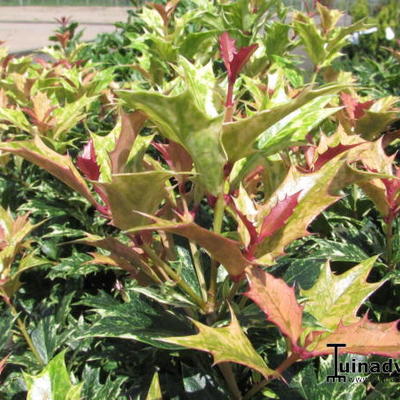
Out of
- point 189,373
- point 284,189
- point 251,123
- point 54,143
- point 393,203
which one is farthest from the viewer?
point 54,143

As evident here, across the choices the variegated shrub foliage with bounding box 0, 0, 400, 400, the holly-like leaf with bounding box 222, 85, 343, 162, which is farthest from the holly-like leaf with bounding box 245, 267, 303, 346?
the holly-like leaf with bounding box 222, 85, 343, 162

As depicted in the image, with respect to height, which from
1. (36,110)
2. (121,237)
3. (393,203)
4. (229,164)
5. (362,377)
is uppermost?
(36,110)

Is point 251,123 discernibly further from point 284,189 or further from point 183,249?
point 183,249

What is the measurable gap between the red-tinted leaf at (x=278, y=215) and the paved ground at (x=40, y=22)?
1264cm

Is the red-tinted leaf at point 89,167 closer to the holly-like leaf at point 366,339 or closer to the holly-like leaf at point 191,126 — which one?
the holly-like leaf at point 191,126

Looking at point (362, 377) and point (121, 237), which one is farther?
point (121, 237)

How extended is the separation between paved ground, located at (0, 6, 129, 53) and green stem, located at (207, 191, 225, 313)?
12.5 metres

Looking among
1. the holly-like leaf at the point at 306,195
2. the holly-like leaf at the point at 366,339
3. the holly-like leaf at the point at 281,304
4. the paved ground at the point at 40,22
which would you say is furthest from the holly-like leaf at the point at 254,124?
the paved ground at the point at 40,22

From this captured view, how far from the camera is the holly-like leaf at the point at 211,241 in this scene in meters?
0.79

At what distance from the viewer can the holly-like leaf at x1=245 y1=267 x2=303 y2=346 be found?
2.75 ft

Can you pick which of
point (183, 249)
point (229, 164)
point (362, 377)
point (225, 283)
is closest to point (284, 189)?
point (229, 164)

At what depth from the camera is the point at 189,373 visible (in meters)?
1.09

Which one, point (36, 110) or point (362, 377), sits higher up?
point (36, 110)

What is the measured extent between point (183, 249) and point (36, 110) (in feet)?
2.73
